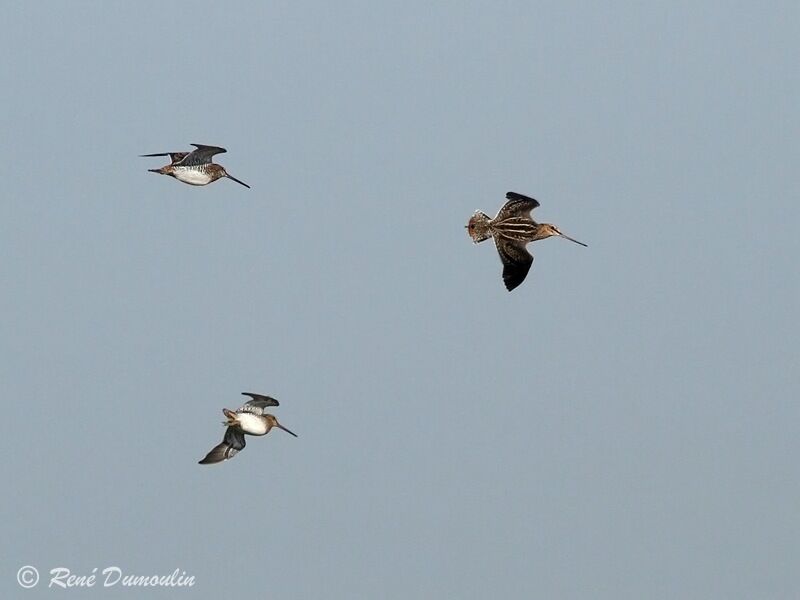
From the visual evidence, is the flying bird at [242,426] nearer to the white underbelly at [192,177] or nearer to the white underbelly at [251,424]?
the white underbelly at [251,424]

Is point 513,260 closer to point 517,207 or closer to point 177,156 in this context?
point 517,207

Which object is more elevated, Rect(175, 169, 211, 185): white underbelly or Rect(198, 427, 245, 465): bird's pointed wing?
Rect(175, 169, 211, 185): white underbelly

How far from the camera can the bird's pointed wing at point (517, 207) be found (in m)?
74.1

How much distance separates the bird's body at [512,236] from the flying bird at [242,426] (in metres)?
8.99

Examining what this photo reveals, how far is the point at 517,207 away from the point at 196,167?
11161mm

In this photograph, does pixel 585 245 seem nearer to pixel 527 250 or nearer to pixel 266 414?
pixel 527 250

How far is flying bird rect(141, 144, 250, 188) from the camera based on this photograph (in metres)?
74.8

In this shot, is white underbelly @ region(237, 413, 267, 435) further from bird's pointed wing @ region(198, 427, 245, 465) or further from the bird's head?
the bird's head

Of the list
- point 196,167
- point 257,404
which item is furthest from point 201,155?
point 257,404

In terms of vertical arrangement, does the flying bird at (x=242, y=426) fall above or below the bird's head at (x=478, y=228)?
below

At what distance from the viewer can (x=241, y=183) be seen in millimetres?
76500

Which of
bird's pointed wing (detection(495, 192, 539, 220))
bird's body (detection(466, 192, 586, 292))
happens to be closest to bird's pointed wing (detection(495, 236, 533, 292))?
bird's body (detection(466, 192, 586, 292))

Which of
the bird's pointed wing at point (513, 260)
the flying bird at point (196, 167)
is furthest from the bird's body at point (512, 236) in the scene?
the flying bird at point (196, 167)

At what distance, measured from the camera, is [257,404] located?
7412 cm
